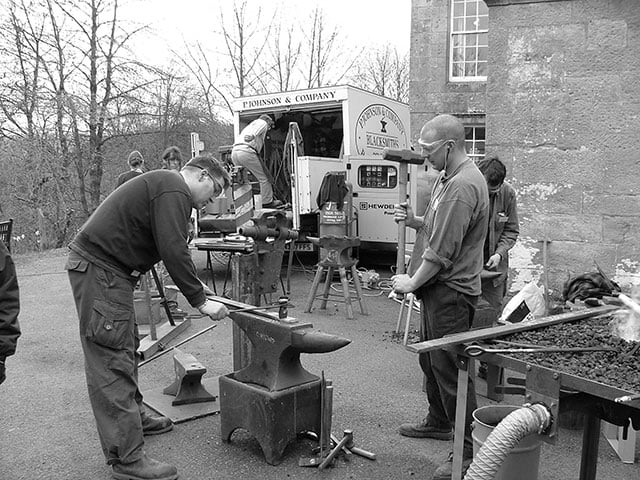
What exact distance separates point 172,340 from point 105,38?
49.6 feet

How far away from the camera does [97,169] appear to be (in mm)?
19297

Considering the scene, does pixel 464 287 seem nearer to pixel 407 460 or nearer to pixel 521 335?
pixel 521 335

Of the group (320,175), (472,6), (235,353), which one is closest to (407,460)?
(235,353)

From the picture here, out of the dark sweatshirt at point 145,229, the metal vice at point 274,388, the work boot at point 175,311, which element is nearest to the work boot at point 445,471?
the metal vice at point 274,388

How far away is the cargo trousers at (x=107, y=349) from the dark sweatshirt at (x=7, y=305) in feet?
1.42

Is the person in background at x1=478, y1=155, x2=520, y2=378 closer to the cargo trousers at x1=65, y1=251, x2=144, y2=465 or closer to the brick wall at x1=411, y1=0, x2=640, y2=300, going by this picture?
the brick wall at x1=411, y1=0, x2=640, y2=300

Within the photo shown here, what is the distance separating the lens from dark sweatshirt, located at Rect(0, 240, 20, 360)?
9.29 ft

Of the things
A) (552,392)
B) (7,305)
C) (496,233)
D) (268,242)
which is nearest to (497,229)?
Result: (496,233)

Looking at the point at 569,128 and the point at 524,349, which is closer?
the point at 524,349

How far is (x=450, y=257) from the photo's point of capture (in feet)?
11.1

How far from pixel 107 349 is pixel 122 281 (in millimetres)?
378

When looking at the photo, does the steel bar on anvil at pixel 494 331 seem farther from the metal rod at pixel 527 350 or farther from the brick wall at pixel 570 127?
the brick wall at pixel 570 127

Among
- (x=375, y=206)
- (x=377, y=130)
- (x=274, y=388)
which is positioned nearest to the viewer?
(x=274, y=388)

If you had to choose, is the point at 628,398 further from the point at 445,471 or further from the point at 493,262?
the point at 493,262
